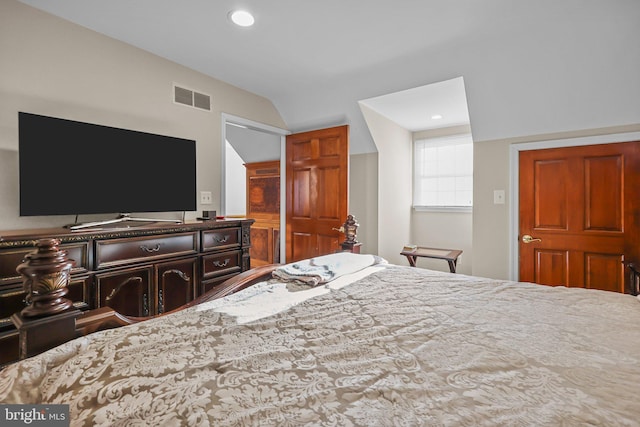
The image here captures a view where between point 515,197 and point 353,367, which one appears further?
point 515,197

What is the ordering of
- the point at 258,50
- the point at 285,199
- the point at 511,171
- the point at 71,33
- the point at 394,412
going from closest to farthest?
1. the point at 394,412
2. the point at 71,33
3. the point at 258,50
4. the point at 511,171
5. the point at 285,199

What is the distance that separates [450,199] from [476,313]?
3.65 meters

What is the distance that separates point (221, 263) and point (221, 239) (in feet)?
0.71

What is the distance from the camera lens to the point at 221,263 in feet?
9.28

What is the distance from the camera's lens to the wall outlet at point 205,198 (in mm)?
3214

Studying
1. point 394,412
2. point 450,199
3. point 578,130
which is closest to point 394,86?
point 578,130

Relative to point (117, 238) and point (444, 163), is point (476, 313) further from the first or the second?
point (444, 163)

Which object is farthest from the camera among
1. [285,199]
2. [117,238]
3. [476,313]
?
[285,199]

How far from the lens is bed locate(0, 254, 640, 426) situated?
0.63 metres

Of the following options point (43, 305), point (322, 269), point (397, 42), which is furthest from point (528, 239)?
point (43, 305)

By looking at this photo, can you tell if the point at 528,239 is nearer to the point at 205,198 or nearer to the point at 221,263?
the point at 221,263

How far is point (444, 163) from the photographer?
15.0ft

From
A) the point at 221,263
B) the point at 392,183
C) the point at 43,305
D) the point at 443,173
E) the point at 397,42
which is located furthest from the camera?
the point at 443,173

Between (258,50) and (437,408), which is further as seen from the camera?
(258,50)
